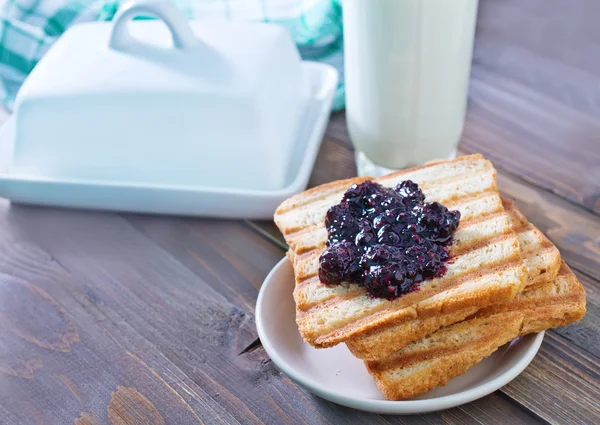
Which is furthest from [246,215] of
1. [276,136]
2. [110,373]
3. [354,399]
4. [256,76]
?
[354,399]

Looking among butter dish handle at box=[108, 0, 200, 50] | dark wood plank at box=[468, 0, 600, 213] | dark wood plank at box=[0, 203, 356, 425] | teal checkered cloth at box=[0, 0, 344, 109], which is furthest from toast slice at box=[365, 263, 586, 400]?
teal checkered cloth at box=[0, 0, 344, 109]

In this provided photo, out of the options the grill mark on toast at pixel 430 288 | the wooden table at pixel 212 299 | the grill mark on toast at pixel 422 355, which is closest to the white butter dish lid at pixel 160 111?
the wooden table at pixel 212 299

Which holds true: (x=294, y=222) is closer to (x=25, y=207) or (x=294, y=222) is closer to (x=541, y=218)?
(x=541, y=218)

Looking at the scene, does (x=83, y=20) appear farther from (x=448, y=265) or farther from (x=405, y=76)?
(x=448, y=265)

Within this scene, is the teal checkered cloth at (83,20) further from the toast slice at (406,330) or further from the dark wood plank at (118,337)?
the toast slice at (406,330)

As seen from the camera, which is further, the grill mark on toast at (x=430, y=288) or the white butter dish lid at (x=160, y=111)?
the white butter dish lid at (x=160, y=111)
